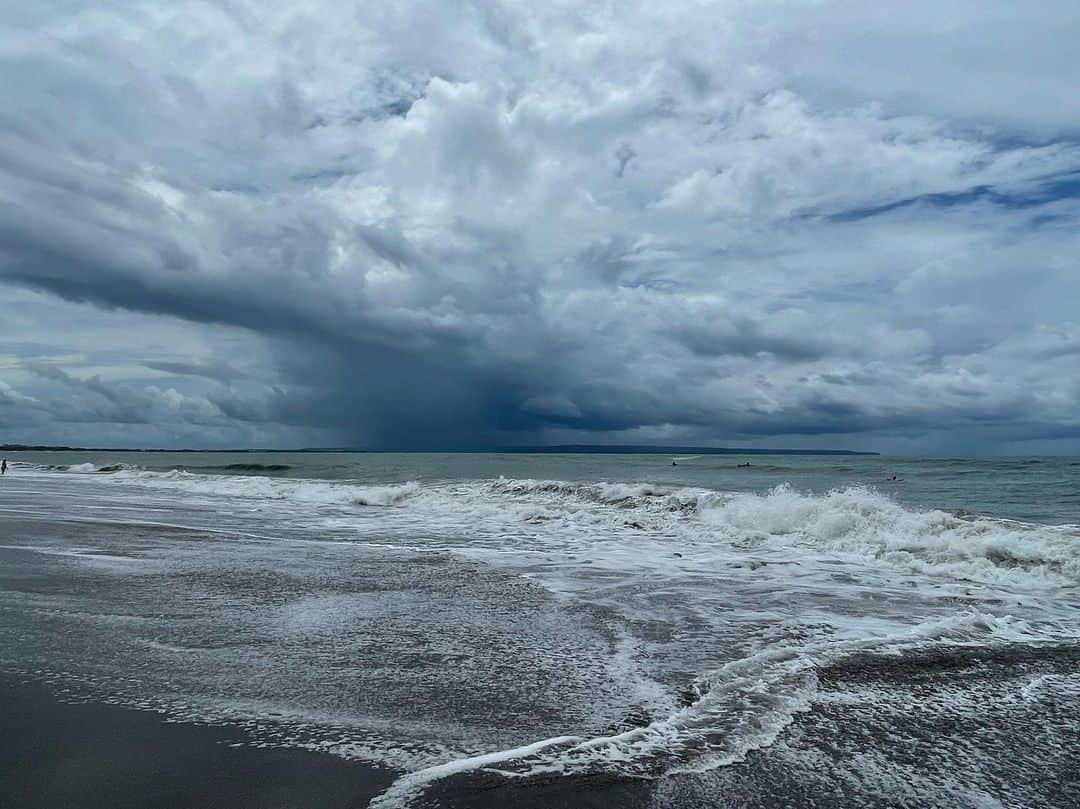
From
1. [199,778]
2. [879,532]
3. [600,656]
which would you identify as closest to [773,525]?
[879,532]

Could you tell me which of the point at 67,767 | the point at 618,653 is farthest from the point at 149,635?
the point at 618,653

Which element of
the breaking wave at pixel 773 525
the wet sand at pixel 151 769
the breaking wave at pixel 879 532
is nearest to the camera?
the wet sand at pixel 151 769

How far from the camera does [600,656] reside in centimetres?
695

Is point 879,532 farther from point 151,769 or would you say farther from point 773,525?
point 151,769

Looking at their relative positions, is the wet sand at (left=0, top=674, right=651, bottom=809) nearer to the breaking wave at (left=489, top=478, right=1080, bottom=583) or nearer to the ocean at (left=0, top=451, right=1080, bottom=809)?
the ocean at (left=0, top=451, right=1080, bottom=809)

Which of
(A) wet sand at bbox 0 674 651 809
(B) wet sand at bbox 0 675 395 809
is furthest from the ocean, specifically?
(B) wet sand at bbox 0 675 395 809

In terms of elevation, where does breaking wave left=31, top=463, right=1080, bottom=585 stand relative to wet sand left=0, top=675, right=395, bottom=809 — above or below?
below

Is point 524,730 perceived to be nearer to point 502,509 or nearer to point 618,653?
point 618,653

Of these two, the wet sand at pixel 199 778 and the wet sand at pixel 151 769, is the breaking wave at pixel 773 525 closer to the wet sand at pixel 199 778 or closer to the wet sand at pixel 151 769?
the wet sand at pixel 199 778

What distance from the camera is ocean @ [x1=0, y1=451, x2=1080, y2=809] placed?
14.8 ft

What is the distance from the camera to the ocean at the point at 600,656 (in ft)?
14.8

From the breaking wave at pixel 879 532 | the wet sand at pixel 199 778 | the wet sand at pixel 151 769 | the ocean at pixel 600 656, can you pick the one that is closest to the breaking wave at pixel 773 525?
the breaking wave at pixel 879 532

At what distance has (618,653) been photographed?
7.07 meters

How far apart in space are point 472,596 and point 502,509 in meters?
15.9
